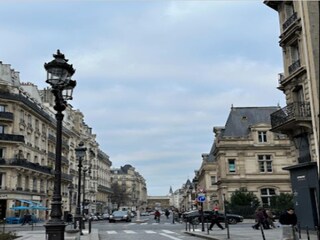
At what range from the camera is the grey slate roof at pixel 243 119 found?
180 feet

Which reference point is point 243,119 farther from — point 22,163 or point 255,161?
point 22,163

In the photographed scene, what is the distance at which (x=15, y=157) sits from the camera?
53344mm

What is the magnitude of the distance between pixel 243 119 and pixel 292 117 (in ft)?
111

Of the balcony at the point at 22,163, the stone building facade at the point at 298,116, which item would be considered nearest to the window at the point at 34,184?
the balcony at the point at 22,163

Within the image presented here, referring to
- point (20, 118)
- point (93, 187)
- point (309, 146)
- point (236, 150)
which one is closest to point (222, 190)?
point (236, 150)

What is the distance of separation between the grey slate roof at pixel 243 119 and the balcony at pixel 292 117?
99.1ft

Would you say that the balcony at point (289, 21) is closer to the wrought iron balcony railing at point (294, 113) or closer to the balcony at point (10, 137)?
the wrought iron balcony railing at point (294, 113)

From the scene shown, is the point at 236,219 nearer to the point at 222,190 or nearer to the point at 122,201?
the point at 222,190

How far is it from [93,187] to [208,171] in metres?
33.0

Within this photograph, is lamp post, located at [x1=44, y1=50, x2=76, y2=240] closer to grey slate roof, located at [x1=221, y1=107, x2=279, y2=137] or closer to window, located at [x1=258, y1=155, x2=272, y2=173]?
window, located at [x1=258, y1=155, x2=272, y2=173]

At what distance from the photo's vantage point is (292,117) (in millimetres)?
22438

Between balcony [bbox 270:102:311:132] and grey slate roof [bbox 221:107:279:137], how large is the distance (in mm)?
30196

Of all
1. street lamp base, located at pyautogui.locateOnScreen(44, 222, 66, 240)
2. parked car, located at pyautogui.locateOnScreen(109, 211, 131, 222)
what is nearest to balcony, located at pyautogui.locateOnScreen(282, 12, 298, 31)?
A: street lamp base, located at pyautogui.locateOnScreen(44, 222, 66, 240)

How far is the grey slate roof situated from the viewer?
54.8 metres
